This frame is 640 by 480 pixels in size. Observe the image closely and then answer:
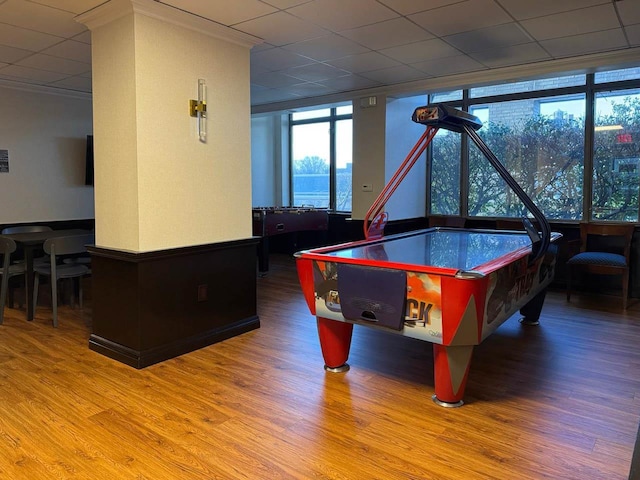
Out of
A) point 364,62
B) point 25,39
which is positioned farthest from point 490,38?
point 25,39

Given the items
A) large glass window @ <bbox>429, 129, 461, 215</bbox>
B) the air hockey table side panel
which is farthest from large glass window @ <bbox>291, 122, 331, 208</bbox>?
the air hockey table side panel

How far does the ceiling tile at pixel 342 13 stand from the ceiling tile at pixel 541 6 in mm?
782

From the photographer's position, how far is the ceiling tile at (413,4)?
3.20 metres

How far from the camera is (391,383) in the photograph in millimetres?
3012

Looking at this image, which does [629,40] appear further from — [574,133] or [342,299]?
[342,299]

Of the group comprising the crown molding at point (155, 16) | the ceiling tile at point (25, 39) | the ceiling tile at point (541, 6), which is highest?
the ceiling tile at point (541, 6)

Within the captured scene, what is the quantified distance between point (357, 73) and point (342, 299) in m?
3.19

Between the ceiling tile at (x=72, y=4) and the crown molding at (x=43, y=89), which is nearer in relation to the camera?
the ceiling tile at (x=72, y=4)

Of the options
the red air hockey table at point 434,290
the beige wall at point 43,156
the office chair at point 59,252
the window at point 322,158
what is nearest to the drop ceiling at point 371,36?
the beige wall at point 43,156

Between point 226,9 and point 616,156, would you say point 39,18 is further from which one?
point 616,156

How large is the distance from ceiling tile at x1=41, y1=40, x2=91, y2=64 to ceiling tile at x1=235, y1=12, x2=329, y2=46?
1.44m

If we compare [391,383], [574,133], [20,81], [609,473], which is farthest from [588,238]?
[20,81]

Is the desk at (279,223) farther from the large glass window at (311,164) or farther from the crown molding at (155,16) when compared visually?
the crown molding at (155,16)

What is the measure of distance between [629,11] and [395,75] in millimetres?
2324
